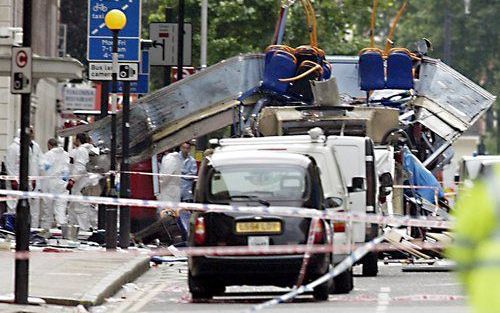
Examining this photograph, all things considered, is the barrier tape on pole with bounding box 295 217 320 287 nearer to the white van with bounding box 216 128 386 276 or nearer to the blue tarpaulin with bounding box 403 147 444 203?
the white van with bounding box 216 128 386 276

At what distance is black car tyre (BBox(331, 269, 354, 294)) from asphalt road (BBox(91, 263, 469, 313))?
0.10m

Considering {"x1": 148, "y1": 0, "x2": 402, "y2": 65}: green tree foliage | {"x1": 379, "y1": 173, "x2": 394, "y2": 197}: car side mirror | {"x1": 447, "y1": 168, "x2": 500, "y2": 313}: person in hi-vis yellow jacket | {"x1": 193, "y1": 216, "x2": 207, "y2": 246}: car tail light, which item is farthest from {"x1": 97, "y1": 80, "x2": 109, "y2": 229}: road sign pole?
{"x1": 148, "y1": 0, "x2": 402, "y2": 65}: green tree foliage

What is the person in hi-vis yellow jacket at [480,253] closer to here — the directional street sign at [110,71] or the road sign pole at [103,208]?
the directional street sign at [110,71]

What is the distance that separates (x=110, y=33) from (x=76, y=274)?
621 cm

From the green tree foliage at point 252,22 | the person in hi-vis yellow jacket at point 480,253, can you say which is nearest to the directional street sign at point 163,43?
the green tree foliage at point 252,22

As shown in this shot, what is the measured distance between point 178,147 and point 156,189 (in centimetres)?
111

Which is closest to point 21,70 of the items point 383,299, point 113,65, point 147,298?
point 147,298

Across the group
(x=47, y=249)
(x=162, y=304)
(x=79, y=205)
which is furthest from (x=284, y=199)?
(x=79, y=205)

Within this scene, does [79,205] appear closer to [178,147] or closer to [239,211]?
[178,147]

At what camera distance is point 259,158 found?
53.6 feet

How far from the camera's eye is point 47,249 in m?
22.2

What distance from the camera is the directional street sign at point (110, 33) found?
22719 mm

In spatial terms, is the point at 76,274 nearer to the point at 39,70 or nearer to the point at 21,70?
the point at 39,70

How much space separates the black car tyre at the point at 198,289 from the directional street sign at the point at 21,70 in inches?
107
